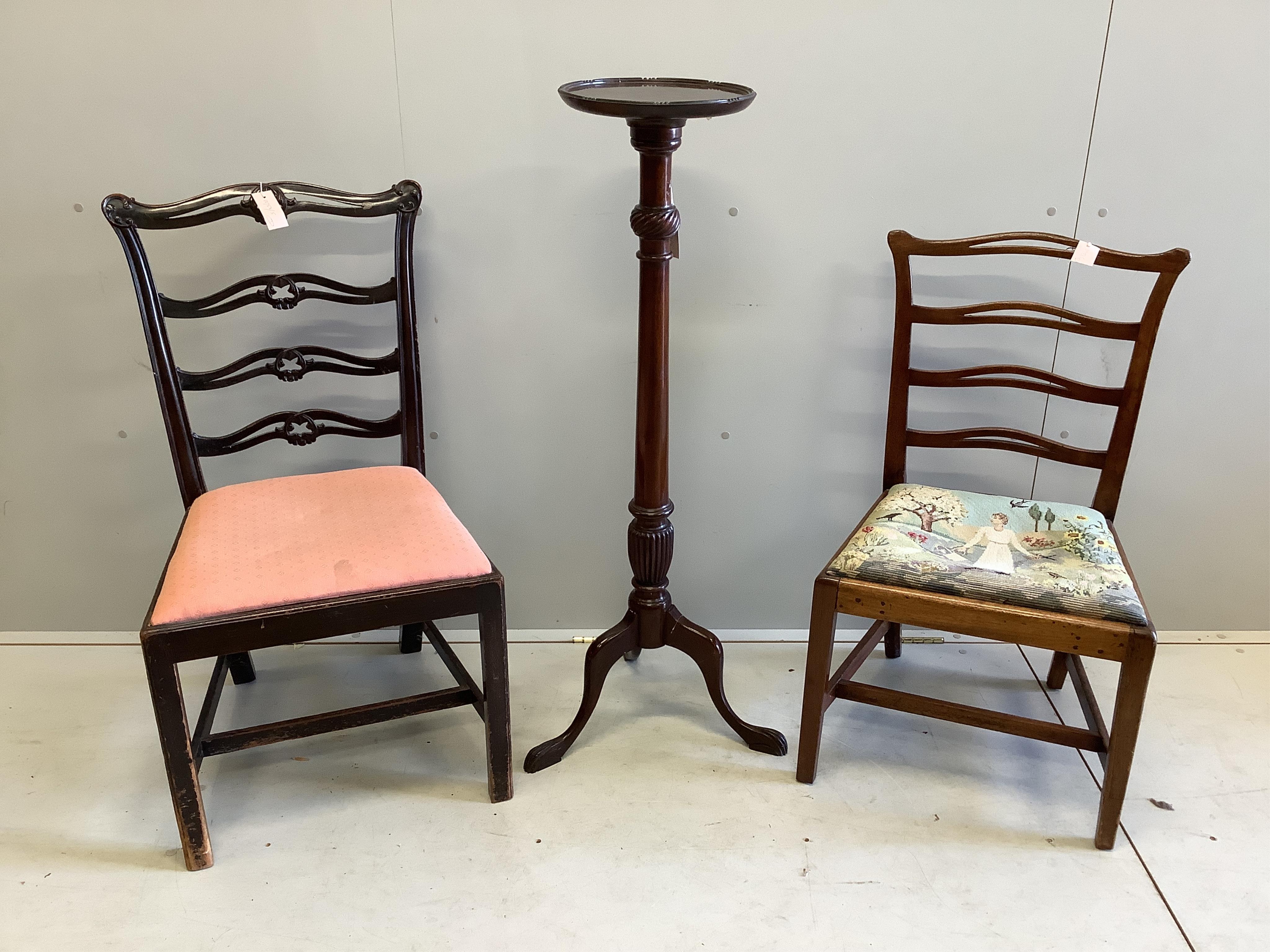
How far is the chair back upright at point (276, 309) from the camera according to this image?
5.26 ft

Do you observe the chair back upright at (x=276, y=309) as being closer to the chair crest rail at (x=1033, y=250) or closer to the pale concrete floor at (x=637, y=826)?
the pale concrete floor at (x=637, y=826)

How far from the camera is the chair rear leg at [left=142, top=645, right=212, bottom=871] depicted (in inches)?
54.2

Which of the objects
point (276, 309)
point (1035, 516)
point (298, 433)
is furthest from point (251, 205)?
→ point (1035, 516)

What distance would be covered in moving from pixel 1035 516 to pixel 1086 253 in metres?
0.47

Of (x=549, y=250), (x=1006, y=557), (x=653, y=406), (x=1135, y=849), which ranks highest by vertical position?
(x=549, y=250)

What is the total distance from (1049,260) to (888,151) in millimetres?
385

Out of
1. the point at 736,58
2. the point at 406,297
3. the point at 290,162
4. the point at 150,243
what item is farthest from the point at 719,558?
the point at 150,243

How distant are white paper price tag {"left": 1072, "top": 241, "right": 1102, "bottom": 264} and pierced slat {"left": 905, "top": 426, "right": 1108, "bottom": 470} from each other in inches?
12.7

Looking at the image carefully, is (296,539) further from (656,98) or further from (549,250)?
(656,98)

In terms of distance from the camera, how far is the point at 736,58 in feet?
5.66

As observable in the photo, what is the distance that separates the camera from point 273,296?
167cm

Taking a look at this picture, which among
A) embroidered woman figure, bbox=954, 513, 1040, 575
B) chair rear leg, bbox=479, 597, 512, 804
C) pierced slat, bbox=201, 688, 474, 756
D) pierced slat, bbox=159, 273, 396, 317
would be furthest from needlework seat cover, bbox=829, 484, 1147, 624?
pierced slat, bbox=159, 273, 396, 317

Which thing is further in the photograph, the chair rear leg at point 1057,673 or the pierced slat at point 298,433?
the chair rear leg at point 1057,673

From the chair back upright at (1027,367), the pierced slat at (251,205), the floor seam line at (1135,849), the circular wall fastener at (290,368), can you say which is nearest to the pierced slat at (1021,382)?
the chair back upright at (1027,367)
